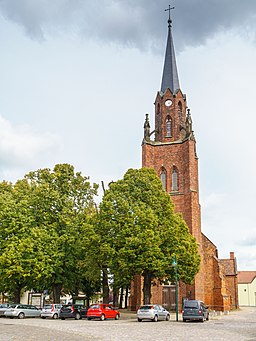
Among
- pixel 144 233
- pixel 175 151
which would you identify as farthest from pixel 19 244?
pixel 175 151

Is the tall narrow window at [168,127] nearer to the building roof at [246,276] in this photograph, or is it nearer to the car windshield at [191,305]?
the car windshield at [191,305]

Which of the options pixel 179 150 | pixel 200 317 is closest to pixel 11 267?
pixel 200 317

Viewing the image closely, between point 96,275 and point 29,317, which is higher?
point 96,275

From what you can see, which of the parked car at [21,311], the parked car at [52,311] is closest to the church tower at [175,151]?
the parked car at [52,311]

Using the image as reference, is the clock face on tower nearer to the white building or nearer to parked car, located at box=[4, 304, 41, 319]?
parked car, located at box=[4, 304, 41, 319]

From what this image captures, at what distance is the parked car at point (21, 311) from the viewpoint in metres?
34.1

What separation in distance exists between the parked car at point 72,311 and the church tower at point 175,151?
14183 millimetres

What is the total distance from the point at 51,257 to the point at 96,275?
4209mm

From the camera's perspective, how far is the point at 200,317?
29.7m

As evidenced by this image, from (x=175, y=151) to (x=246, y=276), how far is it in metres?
67.3

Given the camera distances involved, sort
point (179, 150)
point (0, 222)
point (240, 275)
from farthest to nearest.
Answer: point (240, 275), point (179, 150), point (0, 222)

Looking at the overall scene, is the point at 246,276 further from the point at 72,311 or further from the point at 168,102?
the point at 72,311

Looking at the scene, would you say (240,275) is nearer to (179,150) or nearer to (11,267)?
(179,150)

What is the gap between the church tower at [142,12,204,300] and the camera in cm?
4697
